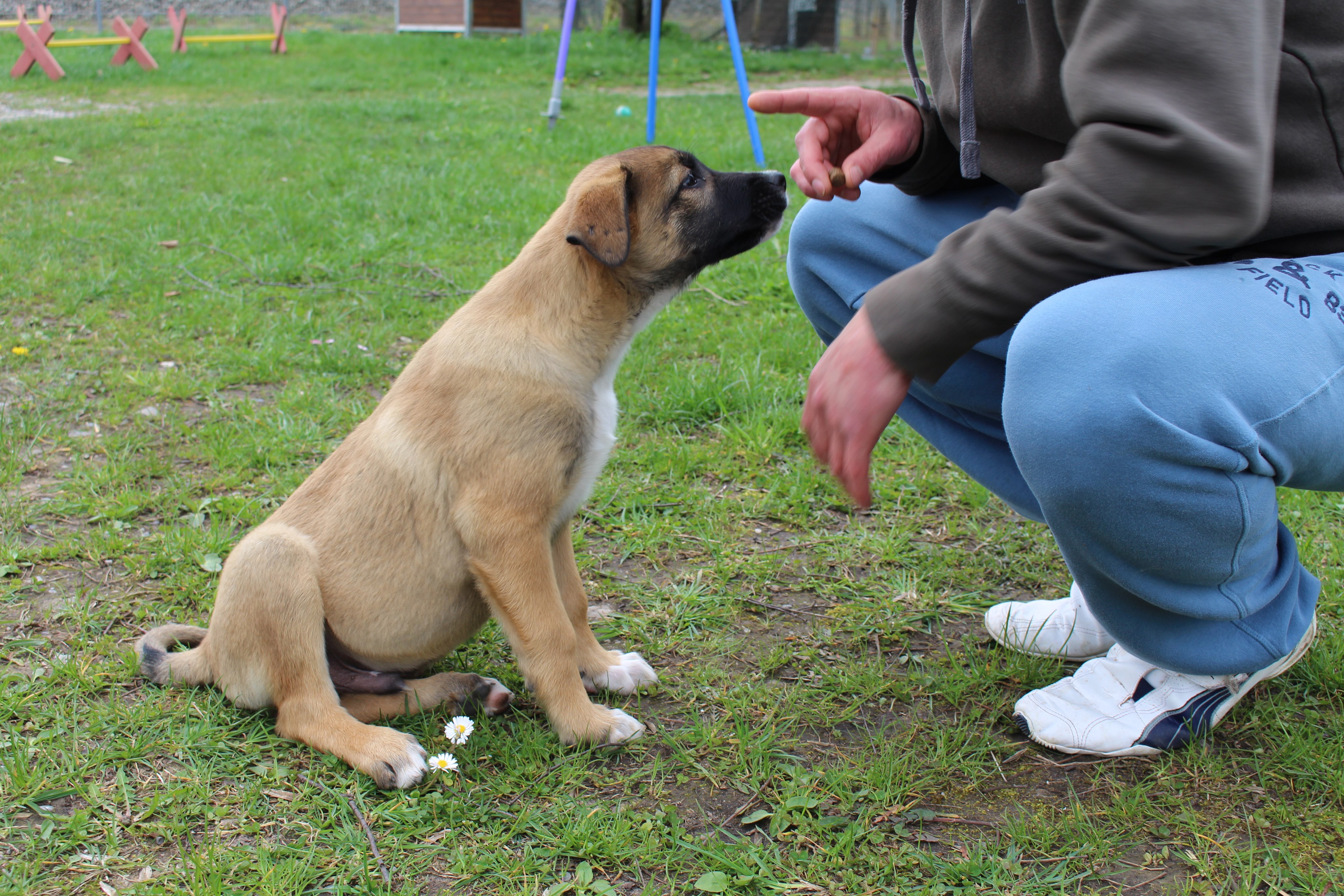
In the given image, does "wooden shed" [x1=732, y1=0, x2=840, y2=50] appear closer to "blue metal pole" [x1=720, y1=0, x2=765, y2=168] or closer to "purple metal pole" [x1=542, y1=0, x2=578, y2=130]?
"purple metal pole" [x1=542, y1=0, x2=578, y2=130]

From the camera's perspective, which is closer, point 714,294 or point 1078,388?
point 1078,388

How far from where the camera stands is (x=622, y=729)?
2.23 metres

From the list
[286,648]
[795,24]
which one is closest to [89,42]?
[795,24]

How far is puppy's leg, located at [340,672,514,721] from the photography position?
7.70 ft

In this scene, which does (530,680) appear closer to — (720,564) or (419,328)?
(720,564)

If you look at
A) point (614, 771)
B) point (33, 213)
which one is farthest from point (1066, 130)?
point (33, 213)

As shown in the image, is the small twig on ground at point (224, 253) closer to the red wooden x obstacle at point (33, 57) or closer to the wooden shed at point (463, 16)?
the red wooden x obstacle at point (33, 57)

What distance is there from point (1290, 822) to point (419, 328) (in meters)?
3.83

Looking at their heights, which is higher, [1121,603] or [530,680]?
[1121,603]

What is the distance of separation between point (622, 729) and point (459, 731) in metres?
0.35

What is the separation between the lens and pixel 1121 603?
1.96m

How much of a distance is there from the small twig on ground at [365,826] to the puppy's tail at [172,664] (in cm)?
42

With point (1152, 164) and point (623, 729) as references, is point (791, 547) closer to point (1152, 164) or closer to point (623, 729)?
point (623, 729)

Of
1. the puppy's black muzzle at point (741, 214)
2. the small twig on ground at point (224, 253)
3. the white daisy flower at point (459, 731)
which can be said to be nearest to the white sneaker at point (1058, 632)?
the puppy's black muzzle at point (741, 214)
